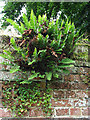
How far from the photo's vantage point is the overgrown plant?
1715 mm

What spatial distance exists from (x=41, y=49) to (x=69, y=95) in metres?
0.76

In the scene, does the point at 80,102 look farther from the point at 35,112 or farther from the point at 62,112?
the point at 35,112

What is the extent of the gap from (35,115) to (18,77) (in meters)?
0.56

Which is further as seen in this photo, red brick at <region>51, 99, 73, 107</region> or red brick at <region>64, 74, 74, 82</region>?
red brick at <region>64, 74, 74, 82</region>

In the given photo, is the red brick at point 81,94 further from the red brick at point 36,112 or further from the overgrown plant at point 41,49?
the red brick at point 36,112

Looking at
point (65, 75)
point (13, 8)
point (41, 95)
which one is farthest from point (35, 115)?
point (13, 8)

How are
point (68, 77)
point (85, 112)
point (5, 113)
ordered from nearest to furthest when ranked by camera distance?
point (5, 113) → point (85, 112) → point (68, 77)

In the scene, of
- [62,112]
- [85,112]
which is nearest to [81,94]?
[85,112]

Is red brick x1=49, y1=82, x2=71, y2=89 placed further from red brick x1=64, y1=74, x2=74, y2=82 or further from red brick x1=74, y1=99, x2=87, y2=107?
red brick x1=74, y1=99, x2=87, y2=107

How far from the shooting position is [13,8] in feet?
8.13

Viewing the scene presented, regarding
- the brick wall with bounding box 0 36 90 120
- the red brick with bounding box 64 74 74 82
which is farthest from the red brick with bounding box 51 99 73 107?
the red brick with bounding box 64 74 74 82

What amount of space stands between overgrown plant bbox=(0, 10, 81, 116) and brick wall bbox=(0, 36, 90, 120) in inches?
8.4

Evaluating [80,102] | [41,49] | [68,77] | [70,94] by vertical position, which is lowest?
[80,102]

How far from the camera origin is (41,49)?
5.76ft
